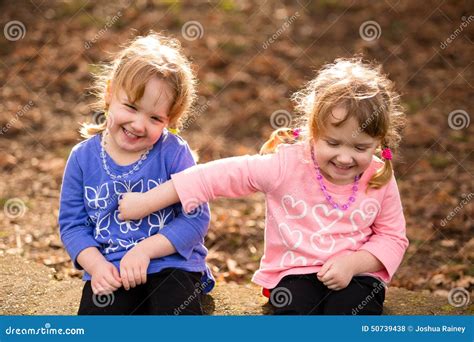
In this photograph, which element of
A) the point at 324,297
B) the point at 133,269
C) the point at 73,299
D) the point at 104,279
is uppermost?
the point at 324,297

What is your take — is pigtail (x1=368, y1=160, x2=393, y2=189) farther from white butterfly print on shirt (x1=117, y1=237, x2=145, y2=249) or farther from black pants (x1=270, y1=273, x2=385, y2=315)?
white butterfly print on shirt (x1=117, y1=237, x2=145, y2=249)

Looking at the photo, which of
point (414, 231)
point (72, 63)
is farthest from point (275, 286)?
point (72, 63)

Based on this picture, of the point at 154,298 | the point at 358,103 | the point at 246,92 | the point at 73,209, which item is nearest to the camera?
the point at 358,103

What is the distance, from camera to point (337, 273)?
288 cm

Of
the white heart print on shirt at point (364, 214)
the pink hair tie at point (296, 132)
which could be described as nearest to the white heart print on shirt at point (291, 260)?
the white heart print on shirt at point (364, 214)

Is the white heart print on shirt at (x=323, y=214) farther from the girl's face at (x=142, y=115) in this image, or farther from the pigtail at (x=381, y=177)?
the girl's face at (x=142, y=115)

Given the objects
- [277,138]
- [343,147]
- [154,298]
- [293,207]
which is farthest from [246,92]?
[154,298]

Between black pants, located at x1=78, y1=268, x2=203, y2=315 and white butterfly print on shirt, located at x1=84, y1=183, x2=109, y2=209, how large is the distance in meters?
0.33

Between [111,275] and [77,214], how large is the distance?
0.32m

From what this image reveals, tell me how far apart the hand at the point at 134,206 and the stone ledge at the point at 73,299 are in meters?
0.52

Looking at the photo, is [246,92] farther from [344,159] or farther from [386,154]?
[344,159]

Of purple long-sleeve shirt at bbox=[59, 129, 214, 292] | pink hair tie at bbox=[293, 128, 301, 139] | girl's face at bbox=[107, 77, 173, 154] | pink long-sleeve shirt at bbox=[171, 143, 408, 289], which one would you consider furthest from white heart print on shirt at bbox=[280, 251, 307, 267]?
girl's face at bbox=[107, 77, 173, 154]

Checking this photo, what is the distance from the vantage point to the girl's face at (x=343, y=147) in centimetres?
279

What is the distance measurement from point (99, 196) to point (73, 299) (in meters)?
0.53
